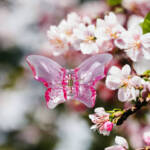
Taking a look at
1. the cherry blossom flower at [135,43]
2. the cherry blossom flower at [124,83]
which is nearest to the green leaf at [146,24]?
the cherry blossom flower at [135,43]

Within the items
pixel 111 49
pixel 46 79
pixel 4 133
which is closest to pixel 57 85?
pixel 46 79

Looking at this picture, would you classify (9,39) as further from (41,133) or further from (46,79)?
(46,79)

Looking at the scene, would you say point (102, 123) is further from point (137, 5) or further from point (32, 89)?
point (32, 89)

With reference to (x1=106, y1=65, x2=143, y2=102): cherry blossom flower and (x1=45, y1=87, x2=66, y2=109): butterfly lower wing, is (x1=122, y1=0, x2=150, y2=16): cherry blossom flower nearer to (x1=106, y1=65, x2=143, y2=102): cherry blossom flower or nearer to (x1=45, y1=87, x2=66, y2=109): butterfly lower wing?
(x1=106, y1=65, x2=143, y2=102): cherry blossom flower

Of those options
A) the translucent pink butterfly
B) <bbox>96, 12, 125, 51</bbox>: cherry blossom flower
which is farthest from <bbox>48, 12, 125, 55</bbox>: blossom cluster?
the translucent pink butterfly

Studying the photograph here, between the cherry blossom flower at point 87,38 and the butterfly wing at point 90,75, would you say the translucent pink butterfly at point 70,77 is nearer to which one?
the butterfly wing at point 90,75
